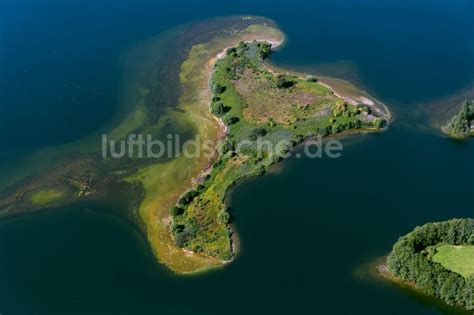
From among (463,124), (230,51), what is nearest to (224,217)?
(463,124)

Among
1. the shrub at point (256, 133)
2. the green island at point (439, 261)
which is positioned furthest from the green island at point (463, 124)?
the shrub at point (256, 133)

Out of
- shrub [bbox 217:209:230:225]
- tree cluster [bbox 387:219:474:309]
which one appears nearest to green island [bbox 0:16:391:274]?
shrub [bbox 217:209:230:225]

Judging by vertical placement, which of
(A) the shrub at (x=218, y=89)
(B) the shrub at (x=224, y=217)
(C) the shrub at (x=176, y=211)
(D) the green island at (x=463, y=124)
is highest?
(A) the shrub at (x=218, y=89)

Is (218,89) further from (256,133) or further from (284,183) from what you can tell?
(284,183)

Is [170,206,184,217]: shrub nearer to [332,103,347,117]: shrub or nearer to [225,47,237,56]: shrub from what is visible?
[332,103,347,117]: shrub

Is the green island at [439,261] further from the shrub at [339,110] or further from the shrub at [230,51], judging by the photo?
the shrub at [230,51]

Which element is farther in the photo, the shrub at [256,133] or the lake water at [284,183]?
the shrub at [256,133]
